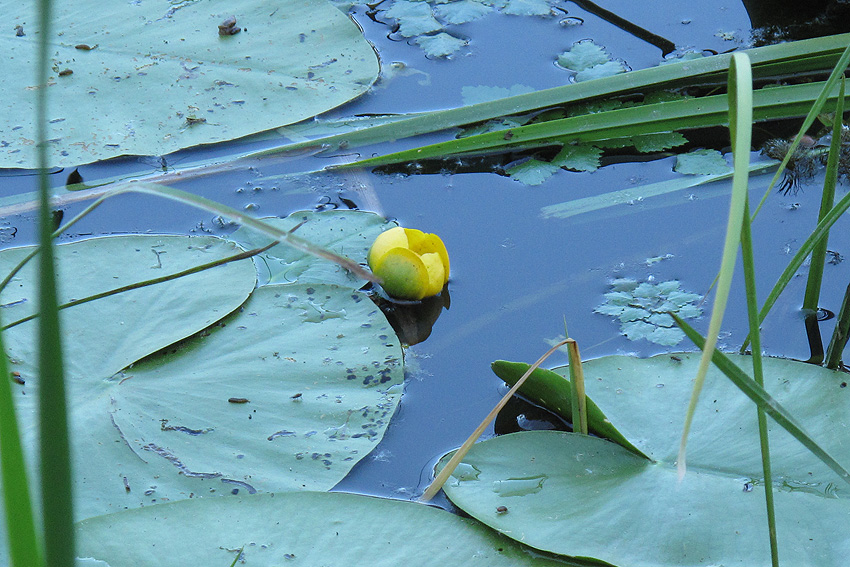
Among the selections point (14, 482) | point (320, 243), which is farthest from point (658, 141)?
point (14, 482)

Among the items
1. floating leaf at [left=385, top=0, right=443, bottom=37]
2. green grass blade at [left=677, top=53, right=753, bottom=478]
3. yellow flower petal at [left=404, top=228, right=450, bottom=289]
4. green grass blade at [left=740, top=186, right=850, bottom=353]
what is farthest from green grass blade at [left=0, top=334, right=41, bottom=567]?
floating leaf at [left=385, top=0, right=443, bottom=37]

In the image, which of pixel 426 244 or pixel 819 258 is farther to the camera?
pixel 426 244

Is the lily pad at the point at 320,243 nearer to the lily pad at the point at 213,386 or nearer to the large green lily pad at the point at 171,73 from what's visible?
the lily pad at the point at 213,386

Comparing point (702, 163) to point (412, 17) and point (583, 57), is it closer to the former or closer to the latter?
point (583, 57)

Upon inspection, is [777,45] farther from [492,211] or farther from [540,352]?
[540,352]

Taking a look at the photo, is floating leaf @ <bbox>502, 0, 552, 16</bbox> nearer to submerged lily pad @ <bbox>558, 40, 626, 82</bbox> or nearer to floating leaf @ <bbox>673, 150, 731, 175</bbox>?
submerged lily pad @ <bbox>558, 40, 626, 82</bbox>

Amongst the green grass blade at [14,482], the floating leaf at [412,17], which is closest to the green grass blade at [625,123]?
the floating leaf at [412,17]
